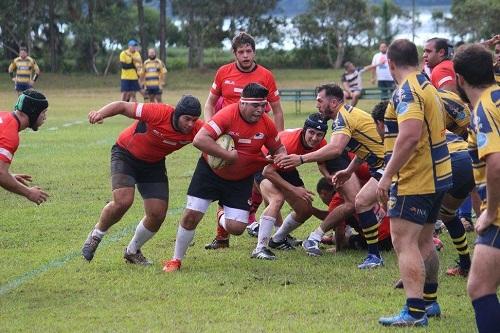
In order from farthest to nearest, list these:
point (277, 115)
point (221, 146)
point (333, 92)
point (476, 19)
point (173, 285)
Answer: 1. point (476, 19)
2. point (277, 115)
3. point (333, 92)
4. point (221, 146)
5. point (173, 285)

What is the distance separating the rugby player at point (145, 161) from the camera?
9.27 meters

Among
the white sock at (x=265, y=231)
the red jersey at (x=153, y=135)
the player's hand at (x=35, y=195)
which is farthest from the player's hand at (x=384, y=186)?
the white sock at (x=265, y=231)

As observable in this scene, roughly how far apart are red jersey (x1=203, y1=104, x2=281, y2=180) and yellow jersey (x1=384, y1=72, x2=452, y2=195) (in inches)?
85.8

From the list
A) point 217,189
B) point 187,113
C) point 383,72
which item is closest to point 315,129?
point 217,189

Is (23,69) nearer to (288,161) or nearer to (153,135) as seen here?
(153,135)

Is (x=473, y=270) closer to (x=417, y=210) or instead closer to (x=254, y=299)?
(x=417, y=210)

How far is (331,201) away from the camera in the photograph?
418 inches

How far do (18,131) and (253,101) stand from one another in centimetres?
201

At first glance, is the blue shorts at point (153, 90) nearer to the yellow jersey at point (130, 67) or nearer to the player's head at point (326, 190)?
the yellow jersey at point (130, 67)

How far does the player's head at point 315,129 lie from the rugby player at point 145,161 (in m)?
1.17

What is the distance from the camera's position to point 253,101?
30.0ft

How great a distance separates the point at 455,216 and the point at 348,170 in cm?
99

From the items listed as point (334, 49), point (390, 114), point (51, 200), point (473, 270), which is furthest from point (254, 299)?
point (334, 49)

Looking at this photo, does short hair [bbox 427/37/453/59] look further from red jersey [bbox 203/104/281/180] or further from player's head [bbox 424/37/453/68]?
red jersey [bbox 203/104/281/180]
